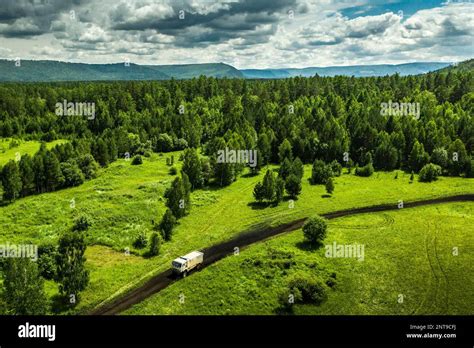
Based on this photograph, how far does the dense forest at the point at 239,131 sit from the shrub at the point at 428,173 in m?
9.31

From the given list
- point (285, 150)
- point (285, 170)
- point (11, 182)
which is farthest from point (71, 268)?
point (285, 150)

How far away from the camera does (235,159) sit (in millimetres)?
109562

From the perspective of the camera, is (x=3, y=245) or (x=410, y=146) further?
(x=410, y=146)

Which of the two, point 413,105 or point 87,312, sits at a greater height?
point 413,105

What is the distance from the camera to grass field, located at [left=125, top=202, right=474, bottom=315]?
150 feet

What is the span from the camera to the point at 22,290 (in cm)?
4034

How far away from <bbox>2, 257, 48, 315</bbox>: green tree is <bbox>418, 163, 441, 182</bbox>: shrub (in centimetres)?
9892

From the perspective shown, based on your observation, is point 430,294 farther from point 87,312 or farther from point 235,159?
point 235,159

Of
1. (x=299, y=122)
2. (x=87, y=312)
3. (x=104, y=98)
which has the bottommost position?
(x=87, y=312)

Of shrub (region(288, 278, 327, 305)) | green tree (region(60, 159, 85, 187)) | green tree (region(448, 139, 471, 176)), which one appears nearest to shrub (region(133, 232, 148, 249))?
shrub (region(288, 278, 327, 305))

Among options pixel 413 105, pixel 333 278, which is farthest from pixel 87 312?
pixel 413 105

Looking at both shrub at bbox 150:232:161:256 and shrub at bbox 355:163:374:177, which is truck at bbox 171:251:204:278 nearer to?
shrub at bbox 150:232:161:256

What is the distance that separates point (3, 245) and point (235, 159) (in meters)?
63.8

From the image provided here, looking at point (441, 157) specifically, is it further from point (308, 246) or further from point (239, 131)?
point (308, 246)
